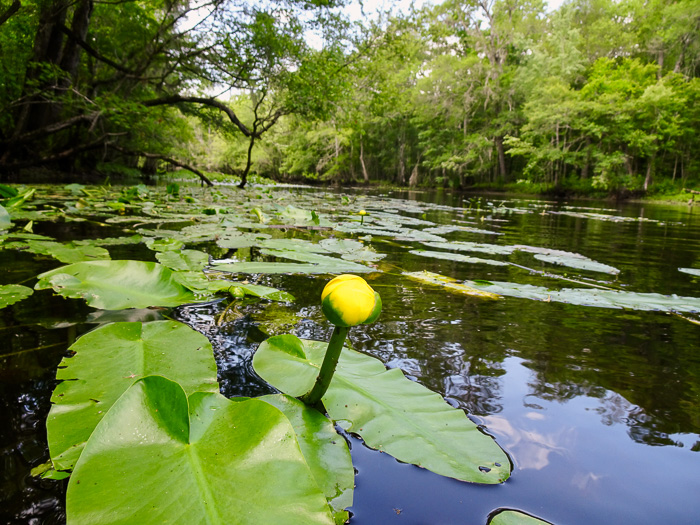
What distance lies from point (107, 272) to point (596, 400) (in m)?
0.90

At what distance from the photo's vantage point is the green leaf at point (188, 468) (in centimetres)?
24

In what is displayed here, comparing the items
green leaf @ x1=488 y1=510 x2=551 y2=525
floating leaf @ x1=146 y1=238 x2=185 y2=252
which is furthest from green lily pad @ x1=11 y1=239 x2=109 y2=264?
green leaf @ x1=488 y1=510 x2=551 y2=525

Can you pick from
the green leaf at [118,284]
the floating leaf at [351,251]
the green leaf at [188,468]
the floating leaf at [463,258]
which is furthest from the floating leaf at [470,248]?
the green leaf at [188,468]

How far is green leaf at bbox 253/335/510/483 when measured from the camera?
0.37 meters

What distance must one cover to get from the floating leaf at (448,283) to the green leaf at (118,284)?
720 millimetres

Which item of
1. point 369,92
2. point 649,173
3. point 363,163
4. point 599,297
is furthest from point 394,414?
point 363,163

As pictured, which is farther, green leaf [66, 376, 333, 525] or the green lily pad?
the green lily pad

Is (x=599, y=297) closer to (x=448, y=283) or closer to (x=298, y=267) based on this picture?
(x=448, y=283)

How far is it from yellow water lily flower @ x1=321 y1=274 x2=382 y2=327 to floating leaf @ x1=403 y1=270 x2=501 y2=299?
31.9 inches

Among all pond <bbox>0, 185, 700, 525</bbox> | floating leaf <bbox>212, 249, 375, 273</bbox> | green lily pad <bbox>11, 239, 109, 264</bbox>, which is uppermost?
green lily pad <bbox>11, 239, 109, 264</bbox>

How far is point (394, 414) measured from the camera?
1.41ft

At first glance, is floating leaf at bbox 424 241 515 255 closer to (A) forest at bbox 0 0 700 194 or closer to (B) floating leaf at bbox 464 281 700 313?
(B) floating leaf at bbox 464 281 700 313

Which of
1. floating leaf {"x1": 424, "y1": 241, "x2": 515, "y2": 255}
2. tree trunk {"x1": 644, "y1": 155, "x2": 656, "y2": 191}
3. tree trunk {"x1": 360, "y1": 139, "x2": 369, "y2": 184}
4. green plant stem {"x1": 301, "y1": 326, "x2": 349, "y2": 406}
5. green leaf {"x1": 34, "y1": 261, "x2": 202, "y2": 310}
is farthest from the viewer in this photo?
tree trunk {"x1": 360, "y1": 139, "x2": 369, "y2": 184}

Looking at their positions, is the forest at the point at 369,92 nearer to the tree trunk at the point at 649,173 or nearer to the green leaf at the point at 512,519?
the tree trunk at the point at 649,173
